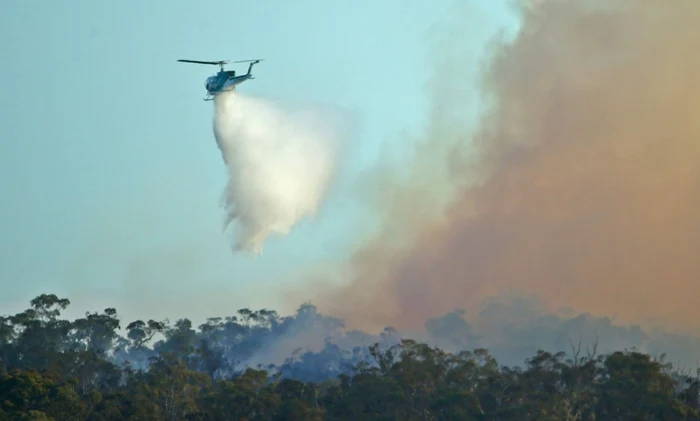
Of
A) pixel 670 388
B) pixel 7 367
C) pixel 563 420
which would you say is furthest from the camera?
pixel 7 367

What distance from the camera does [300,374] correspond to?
172 m

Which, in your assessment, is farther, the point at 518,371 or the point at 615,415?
the point at 518,371

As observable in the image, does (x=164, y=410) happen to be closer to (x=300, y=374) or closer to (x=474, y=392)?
(x=474, y=392)

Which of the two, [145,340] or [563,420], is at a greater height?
[145,340]

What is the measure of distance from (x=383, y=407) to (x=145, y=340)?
87183 mm

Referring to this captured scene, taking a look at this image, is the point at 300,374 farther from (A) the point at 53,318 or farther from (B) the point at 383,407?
(B) the point at 383,407

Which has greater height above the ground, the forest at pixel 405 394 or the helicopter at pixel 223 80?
the helicopter at pixel 223 80

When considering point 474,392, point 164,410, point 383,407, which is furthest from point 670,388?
point 164,410

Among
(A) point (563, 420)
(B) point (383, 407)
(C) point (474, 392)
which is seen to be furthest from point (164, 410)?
(A) point (563, 420)

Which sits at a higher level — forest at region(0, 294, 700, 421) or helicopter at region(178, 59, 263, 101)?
helicopter at region(178, 59, 263, 101)

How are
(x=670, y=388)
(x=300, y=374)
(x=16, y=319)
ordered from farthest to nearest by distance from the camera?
A: (x=300, y=374), (x=16, y=319), (x=670, y=388)

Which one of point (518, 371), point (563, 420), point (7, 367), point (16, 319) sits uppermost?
point (16, 319)

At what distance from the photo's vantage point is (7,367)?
139000 mm

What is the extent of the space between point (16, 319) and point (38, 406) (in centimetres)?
6438
